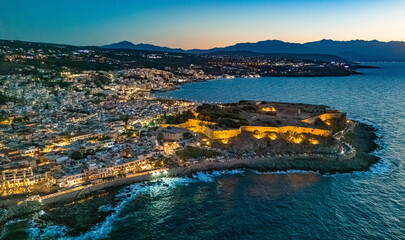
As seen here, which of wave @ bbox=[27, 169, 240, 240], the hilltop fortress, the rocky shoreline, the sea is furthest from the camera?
the hilltop fortress

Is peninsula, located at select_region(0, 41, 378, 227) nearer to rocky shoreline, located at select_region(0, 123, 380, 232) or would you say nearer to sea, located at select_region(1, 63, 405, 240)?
rocky shoreline, located at select_region(0, 123, 380, 232)

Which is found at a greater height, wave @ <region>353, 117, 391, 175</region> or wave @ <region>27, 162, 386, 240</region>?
wave @ <region>353, 117, 391, 175</region>

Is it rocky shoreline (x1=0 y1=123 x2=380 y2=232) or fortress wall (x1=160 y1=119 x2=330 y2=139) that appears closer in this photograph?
rocky shoreline (x1=0 y1=123 x2=380 y2=232)

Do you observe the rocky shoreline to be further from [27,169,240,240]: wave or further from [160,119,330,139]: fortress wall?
[160,119,330,139]: fortress wall

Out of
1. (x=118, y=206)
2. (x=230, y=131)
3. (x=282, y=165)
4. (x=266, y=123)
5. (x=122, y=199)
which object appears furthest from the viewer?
(x=266, y=123)

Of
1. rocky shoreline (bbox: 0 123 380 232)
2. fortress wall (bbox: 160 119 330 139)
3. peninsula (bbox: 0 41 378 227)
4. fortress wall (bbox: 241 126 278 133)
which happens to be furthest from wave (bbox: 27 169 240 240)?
fortress wall (bbox: 241 126 278 133)

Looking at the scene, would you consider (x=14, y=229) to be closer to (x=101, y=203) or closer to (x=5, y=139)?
(x=101, y=203)

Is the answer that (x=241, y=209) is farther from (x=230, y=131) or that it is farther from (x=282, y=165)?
(x=230, y=131)

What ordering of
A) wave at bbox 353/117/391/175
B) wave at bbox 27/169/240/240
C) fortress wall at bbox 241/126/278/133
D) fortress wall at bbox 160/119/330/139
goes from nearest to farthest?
wave at bbox 27/169/240/240 → wave at bbox 353/117/391/175 → fortress wall at bbox 160/119/330/139 → fortress wall at bbox 241/126/278/133

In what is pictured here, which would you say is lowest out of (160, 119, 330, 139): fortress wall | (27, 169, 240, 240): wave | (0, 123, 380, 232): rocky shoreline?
(27, 169, 240, 240): wave

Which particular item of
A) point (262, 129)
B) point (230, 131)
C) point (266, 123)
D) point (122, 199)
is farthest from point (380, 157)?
point (122, 199)
